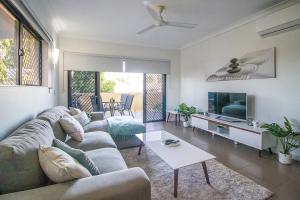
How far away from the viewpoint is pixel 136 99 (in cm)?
816

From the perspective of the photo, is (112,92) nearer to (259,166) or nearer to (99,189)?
(259,166)

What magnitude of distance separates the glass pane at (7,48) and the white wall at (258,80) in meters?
3.79

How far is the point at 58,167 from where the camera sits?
1113 mm

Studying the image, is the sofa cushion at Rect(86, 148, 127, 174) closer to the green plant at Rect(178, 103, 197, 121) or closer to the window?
the window

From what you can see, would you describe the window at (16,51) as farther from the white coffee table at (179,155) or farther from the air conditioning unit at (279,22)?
the air conditioning unit at (279,22)

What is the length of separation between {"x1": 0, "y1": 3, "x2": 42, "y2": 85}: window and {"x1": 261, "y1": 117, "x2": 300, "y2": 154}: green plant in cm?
349

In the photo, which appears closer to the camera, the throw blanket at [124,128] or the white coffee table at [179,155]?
the white coffee table at [179,155]

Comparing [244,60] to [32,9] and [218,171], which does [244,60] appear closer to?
[218,171]

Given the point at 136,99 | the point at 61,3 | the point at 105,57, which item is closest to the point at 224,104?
the point at 105,57

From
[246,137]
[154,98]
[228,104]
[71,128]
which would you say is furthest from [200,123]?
[71,128]

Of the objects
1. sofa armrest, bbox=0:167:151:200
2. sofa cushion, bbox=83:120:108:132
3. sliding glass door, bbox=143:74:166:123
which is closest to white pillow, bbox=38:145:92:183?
sofa armrest, bbox=0:167:151:200

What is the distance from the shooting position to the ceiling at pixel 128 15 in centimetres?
279

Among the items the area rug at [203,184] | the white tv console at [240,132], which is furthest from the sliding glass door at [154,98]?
the area rug at [203,184]

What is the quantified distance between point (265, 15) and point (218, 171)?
8.94ft
